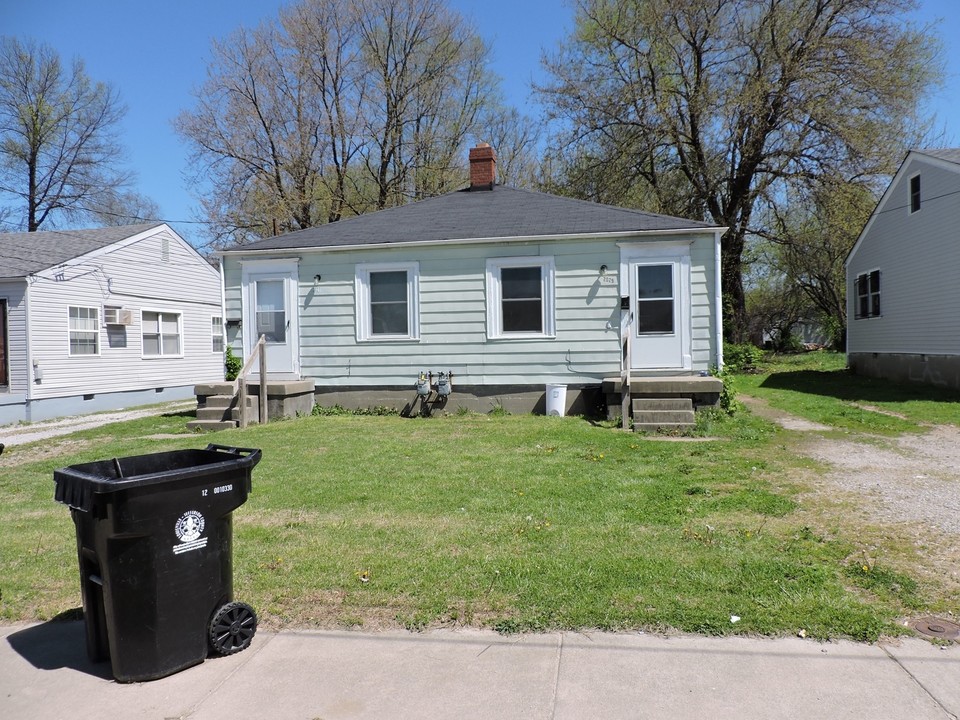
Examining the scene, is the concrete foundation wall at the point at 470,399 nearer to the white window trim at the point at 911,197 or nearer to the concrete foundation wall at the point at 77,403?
the concrete foundation wall at the point at 77,403

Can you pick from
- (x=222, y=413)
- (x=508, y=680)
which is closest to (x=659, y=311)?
(x=222, y=413)

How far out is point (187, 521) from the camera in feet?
10.7

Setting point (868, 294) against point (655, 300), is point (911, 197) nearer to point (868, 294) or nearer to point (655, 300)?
point (868, 294)

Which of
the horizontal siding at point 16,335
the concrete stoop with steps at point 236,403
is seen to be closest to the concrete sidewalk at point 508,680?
the concrete stoop with steps at point 236,403

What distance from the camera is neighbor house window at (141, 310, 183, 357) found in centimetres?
1877

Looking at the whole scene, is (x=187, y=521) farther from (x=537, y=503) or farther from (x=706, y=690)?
(x=537, y=503)

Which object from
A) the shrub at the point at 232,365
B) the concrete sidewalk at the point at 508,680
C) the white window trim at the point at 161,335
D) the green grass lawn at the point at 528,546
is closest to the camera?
the concrete sidewalk at the point at 508,680

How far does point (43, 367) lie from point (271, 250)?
6422 mm

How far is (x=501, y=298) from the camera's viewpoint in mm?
12688

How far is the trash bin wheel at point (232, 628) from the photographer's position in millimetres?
3389

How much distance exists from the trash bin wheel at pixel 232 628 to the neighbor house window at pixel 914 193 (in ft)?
60.3

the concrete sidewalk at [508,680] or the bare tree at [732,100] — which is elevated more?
the bare tree at [732,100]

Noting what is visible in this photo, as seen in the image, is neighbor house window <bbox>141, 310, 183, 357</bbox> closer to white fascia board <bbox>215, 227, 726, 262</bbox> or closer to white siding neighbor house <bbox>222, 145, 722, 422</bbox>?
white siding neighbor house <bbox>222, 145, 722, 422</bbox>

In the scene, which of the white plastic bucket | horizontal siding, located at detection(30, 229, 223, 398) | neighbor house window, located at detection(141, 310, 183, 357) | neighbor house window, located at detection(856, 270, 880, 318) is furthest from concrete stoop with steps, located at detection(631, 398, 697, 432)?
neighbor house window, located at detection(141, 310, 183, 357)
